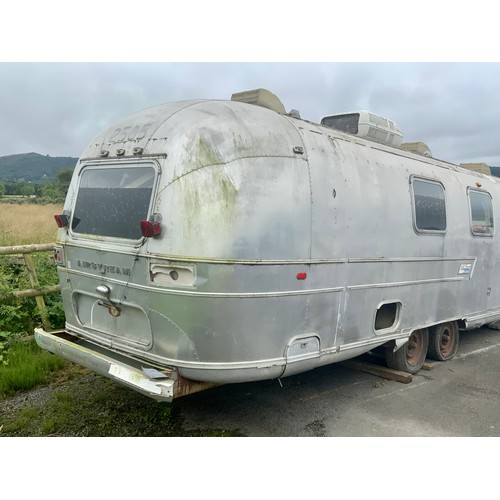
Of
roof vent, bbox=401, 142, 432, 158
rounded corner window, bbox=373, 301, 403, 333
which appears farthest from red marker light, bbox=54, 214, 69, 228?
roof vent, bbox=401, 142, 432, 158

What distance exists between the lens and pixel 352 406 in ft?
17.4

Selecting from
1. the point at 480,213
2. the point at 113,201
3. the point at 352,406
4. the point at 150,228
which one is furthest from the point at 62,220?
the point at 480,213

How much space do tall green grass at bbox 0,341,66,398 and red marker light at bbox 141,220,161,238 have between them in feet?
9.66

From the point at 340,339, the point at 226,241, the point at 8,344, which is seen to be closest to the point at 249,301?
the point at 226,241

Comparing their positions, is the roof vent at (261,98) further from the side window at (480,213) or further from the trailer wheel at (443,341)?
the trailer wheel at (443,341)

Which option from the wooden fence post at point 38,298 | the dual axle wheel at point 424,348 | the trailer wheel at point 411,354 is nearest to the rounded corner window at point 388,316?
the dual axle wheel at point 424,348

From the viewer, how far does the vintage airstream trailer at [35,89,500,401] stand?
151 inches

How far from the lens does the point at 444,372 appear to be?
6.71 m

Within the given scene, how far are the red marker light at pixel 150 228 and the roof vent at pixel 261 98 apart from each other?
1766mm

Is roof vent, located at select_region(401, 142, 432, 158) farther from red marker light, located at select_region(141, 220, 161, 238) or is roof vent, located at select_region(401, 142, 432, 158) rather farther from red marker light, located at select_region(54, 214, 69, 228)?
red marker light, located at select_region(54, 214, 69, 228)

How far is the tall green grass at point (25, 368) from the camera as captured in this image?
543 cm

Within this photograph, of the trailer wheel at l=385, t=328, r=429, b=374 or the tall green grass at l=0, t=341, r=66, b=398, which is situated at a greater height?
the trailer wheel at l=385, t=328, r=429, b=374

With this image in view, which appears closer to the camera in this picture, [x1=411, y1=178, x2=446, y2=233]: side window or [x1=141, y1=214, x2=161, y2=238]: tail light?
[x1=141, y1=214, x2=161, y2=238]: tail light

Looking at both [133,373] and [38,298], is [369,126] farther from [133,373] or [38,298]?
[38,298]
